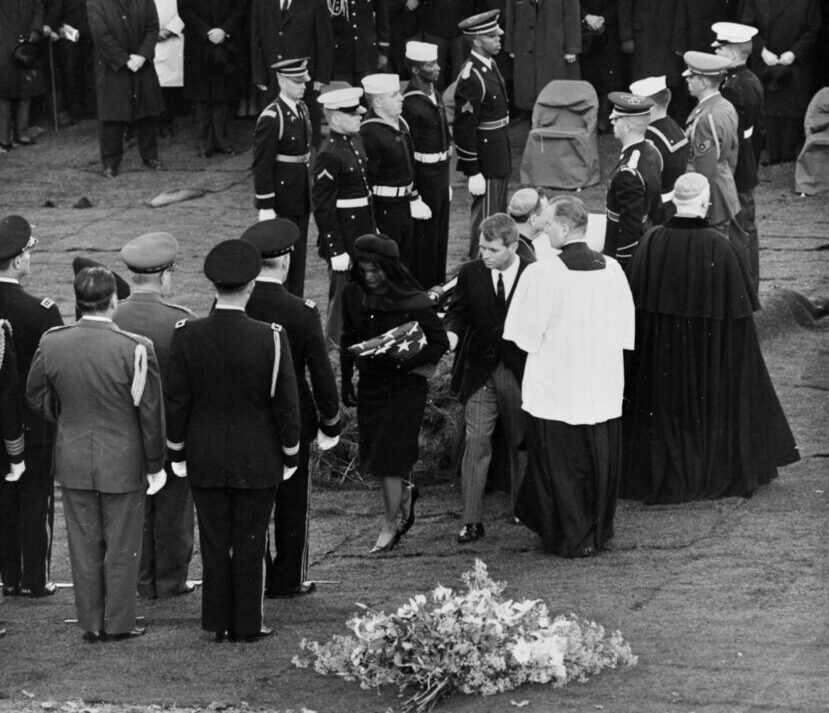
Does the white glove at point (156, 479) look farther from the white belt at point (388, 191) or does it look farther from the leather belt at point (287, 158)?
the leather belt at point (287, 158)

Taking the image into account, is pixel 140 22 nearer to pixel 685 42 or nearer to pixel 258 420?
pixel 685 42

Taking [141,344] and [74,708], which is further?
[141,344]

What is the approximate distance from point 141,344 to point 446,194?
16.9ft

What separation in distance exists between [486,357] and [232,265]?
74.1 inches

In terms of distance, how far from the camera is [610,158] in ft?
51.7

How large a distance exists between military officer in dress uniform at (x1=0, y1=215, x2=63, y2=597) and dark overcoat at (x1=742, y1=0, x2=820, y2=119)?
8.92 meters

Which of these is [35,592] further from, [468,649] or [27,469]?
[468,649]

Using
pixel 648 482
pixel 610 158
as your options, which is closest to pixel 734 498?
pixel 648 482

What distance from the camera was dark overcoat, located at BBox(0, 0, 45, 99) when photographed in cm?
1611

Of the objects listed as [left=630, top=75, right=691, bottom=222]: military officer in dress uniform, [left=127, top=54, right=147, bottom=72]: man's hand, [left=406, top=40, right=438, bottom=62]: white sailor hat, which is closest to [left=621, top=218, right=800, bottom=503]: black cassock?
[left=630, top=75, right=691, bottom=222]: military officer in dress uniform

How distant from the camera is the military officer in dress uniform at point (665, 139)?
10.6 meters

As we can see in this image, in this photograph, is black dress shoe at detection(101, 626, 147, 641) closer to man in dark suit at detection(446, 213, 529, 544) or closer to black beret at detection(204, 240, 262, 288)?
black beret at detection(204, 240, 262, 288)

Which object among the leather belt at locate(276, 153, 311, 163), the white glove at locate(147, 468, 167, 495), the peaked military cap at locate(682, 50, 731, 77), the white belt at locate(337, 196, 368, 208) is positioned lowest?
the white glove at locate(147, 468, 167, 495)

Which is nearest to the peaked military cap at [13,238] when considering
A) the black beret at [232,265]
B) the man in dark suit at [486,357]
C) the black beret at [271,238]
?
the black beret at [271,238]
